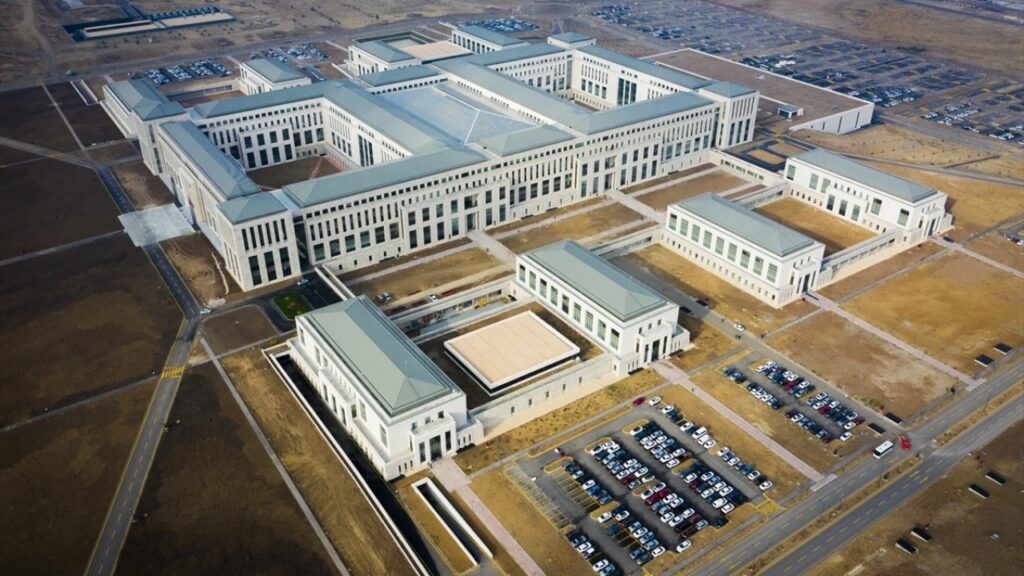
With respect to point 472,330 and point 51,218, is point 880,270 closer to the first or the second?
point 472,330

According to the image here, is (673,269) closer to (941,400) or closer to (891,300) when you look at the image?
(891,300)

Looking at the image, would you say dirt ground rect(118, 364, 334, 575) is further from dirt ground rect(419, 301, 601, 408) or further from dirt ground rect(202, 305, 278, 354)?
dirt ground rect(419, 301, 601, 408)

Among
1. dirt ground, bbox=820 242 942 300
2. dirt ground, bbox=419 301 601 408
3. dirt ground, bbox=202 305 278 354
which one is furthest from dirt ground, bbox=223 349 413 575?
dirt ground, bbox=820 242 942 300

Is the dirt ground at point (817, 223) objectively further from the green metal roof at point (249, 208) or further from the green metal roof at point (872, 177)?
the green metal roof at point (249, 208)

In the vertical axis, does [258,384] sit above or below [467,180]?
below

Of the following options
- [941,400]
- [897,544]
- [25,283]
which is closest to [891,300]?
[941,400]

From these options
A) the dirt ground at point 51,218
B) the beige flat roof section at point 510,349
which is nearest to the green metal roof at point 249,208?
the dirt ground at point 51,218

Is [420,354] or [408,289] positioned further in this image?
[408,289]
